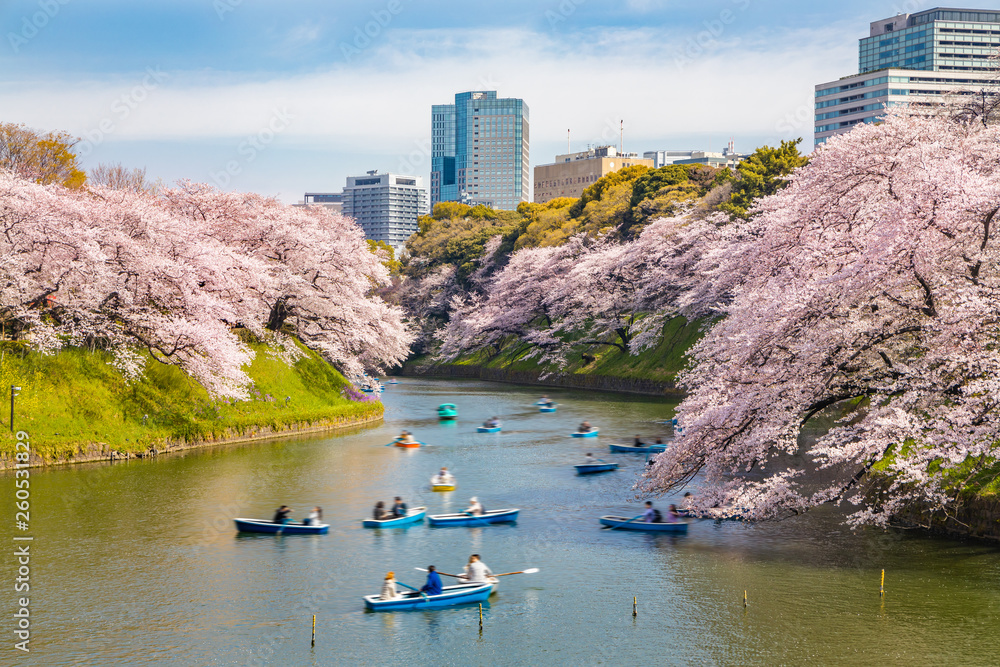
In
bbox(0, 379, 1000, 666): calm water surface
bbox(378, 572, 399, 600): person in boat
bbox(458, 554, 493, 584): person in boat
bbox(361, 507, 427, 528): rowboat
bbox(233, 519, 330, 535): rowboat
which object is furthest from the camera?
bbox(361, 507, 427, 528): rowboat

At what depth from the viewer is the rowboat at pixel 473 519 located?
29.6 metres

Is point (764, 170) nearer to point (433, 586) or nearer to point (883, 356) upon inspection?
point (883, 356)

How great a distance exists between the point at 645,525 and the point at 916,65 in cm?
18081

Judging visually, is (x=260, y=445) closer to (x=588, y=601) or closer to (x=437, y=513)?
(x=437, y=513)

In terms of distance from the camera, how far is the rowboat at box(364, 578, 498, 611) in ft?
69.4

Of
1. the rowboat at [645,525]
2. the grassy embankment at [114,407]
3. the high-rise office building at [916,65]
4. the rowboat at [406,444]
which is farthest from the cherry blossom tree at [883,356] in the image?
the high-rise office building at [916,65]

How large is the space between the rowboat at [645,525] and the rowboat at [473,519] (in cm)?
328

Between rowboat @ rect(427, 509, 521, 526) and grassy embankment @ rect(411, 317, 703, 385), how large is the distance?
36951 millimetres

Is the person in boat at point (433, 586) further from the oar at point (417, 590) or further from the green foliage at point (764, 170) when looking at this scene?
the green foliage at point (764, 170)

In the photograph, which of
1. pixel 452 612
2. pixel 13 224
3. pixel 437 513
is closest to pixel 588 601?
pixel 452 612

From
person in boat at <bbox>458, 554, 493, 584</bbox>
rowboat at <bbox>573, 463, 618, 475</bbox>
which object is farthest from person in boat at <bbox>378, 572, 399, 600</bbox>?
rowboat at <bbox>573, 463, 618, 475</bbox>

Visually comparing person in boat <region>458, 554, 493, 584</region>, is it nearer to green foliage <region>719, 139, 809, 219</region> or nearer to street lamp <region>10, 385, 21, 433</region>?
street lamp <region>10, 385, 21, 433</region>

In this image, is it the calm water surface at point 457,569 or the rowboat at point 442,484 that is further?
the rowboat at point 442,484

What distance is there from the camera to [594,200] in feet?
334
